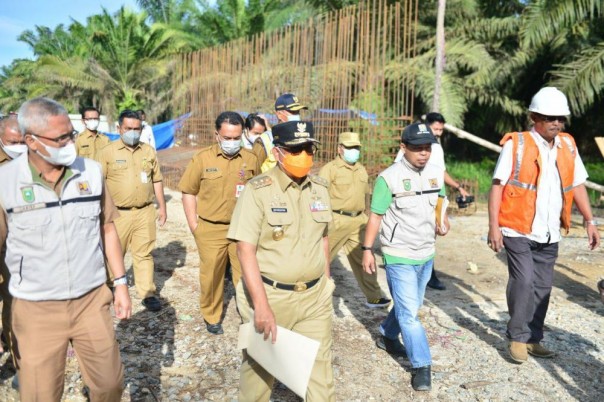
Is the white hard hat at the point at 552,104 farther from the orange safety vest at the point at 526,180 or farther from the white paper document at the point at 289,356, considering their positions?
the white paper document at the point at 289,356

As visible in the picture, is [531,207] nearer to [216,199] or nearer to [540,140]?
[540,140]

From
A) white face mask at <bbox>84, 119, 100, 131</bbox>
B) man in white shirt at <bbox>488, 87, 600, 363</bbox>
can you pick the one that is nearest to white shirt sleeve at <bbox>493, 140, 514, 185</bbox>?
man in white shirt at <bbox>488, 87, 600, 363</bbox>

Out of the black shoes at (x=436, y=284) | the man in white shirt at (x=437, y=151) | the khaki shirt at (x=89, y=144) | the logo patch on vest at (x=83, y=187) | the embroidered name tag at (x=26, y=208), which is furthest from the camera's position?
the khaki shirt at (x=89, y=144)

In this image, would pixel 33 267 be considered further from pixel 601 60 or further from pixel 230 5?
pixel 230 5

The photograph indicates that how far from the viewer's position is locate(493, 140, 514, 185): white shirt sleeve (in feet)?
12.9

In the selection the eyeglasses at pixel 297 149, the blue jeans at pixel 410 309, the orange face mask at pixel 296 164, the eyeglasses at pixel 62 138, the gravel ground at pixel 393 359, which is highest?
the eyeglasses at pixel 62 138

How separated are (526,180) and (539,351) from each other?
1432 mm

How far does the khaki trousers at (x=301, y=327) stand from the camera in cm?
267

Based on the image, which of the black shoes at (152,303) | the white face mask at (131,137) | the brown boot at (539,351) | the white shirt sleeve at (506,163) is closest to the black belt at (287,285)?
the white shirt sleeve at (506,163)

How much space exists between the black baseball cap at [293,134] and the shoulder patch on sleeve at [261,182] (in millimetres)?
205

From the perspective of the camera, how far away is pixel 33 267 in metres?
2.43

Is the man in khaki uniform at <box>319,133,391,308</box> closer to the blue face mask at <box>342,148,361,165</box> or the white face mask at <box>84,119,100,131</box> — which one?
the blue face mask at <box>342,148,361,165</box>

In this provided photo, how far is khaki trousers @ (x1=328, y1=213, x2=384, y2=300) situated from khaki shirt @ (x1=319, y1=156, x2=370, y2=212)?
13 cm

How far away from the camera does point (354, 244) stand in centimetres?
549
